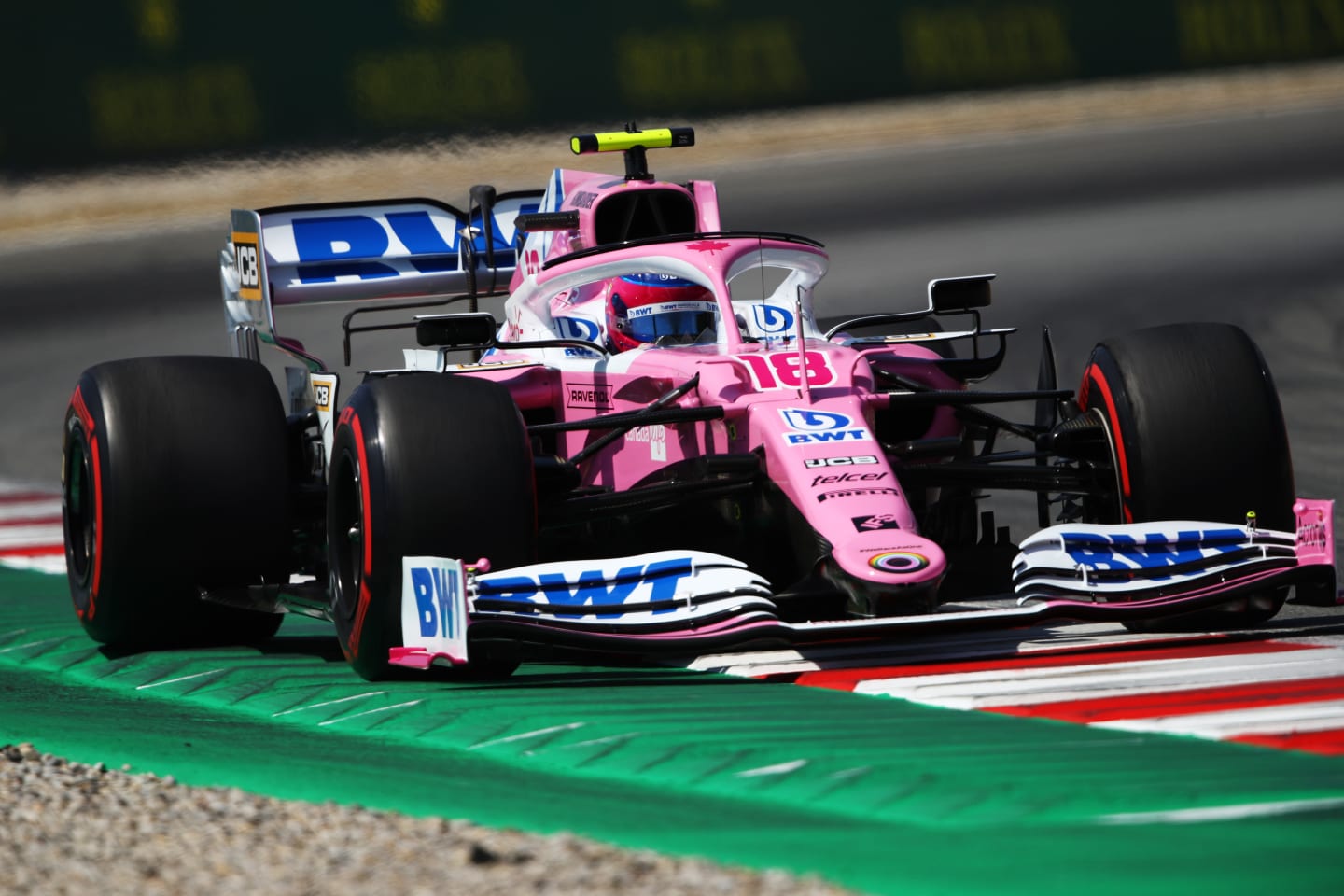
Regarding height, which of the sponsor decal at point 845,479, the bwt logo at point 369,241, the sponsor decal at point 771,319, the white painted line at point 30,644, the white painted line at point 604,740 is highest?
the bwt logo at point 369,241

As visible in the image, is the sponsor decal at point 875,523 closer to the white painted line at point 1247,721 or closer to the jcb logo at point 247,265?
the white painted line at point 1247,721

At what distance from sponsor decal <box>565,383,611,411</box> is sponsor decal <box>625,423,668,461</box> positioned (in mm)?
314

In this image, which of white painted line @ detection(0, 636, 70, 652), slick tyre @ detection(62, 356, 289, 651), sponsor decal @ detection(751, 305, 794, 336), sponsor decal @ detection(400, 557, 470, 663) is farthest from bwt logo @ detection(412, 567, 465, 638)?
white painted line @ detection(0, 636, 70, 652)

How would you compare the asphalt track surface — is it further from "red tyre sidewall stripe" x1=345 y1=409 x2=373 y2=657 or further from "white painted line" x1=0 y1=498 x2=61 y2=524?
"red tyre sidewall stripe" x1=345 y1=409 x2=373 y2=657

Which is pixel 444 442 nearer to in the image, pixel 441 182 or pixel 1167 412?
pixel 1167 412

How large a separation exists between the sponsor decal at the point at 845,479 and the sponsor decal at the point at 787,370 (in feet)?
1.77

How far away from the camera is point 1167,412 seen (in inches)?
278

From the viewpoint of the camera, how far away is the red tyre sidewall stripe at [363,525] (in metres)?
6.43

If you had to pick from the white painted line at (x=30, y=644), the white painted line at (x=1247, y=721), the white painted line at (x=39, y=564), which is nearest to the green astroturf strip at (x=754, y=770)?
the white painted line at (x=1247, y=721)

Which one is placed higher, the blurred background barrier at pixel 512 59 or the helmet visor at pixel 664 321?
the blurred background barrier at pixel 512 59

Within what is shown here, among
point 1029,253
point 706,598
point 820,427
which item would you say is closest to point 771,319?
point 820,427

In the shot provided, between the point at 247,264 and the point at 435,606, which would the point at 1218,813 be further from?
the point at 247,264

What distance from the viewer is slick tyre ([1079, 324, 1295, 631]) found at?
7.02m

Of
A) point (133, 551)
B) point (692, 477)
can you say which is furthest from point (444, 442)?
point (133, 551)
